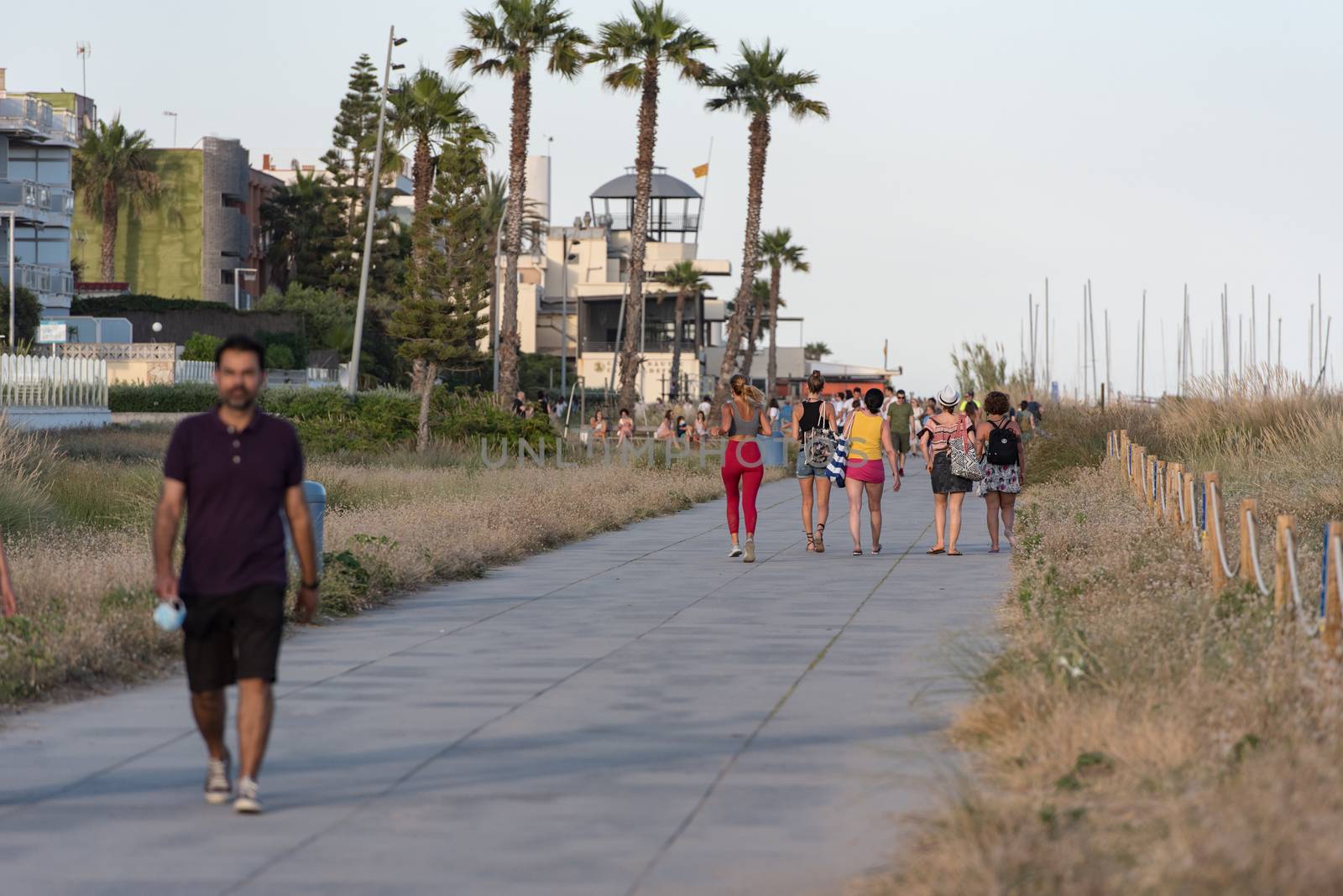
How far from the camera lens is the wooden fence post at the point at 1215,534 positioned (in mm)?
10750

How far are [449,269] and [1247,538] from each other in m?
40.7

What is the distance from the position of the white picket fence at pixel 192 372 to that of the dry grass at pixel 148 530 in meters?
23.5

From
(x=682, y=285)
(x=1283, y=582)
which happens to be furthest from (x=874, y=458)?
(x=682, y=285)

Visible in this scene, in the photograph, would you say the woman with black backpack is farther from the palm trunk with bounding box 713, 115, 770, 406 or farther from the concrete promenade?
the palm trunk with bounding box 713, 115, 770, 406

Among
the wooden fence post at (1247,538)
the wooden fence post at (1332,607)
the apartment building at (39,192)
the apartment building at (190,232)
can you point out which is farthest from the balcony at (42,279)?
the wooden fence post at (1332,607)

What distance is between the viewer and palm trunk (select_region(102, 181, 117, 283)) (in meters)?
78.5

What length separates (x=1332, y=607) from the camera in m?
8.12

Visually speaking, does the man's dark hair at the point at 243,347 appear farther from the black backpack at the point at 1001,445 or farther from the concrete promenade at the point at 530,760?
the black backpack at the point at 1001,445

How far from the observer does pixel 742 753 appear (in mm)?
7500

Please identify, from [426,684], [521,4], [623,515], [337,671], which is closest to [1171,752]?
[426,684]

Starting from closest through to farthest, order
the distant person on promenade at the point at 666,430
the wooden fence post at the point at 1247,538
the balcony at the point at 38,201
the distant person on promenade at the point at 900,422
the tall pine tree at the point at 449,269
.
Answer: the wooden fence post at the point at 1247,538
the distant person on promenade at the point at 900,422
the distant person on promenade at the point at 666,430
the tall pine tree at the point at 449,269
the balcony at the point at 38,201

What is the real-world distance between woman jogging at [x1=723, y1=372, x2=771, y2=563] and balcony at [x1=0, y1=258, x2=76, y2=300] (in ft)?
150

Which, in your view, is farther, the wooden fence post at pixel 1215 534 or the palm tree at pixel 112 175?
the palm tree at pixel 112 175

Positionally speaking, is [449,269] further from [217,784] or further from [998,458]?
[217,784]
